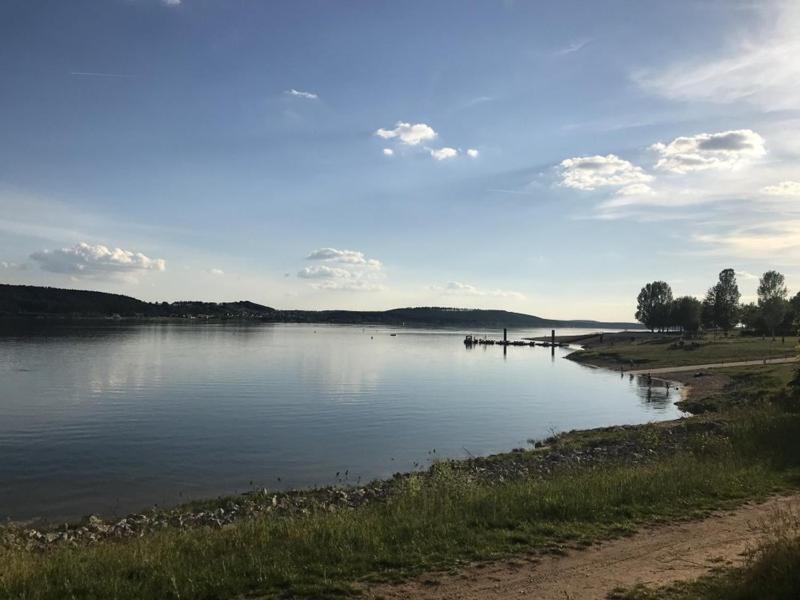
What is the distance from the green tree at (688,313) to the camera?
144 metres

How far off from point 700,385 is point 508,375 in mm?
27276

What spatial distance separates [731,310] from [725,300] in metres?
3.54

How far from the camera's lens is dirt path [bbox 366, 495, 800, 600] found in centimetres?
870

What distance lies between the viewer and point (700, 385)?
5772cm

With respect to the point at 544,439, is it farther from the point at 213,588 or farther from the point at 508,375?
the point at 508,375

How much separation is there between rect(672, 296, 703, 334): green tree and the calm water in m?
79.4

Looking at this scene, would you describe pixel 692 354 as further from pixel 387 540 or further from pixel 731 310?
pixel 387 540

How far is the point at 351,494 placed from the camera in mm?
21219

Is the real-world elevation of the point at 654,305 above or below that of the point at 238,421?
above

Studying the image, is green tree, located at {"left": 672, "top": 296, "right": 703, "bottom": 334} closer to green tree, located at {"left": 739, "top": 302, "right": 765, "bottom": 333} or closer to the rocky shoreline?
green tree, located at {"left": 739, "top": 302, "right": 765, "bottom": 333}

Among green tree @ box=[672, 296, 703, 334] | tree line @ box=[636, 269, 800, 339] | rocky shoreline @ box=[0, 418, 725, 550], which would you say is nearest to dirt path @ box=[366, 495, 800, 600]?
rocky shoreline @ box=[0, 418, 725, 550]

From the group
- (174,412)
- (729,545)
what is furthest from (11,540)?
(174,412)

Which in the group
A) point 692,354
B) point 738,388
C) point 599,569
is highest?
point 599,569

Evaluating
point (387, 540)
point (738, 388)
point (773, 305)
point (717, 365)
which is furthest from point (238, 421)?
point (773, 305)
